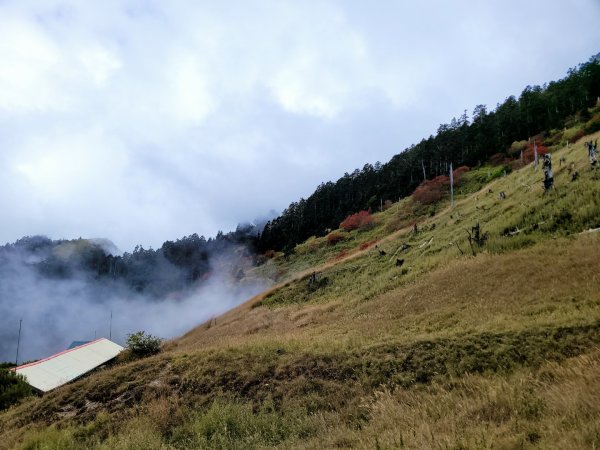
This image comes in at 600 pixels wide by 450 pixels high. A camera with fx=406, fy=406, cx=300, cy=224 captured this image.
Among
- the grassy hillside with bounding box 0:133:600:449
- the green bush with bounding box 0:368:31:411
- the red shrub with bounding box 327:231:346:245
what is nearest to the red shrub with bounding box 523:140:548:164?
the red shrub with bounding box 327:231:346:245

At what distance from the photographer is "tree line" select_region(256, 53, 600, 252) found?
276 feet

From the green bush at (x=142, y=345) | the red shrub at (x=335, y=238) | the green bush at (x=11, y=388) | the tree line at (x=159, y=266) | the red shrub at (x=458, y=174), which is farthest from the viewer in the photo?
the tree line at (x=159, y=266)

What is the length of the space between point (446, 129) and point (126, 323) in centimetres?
10041

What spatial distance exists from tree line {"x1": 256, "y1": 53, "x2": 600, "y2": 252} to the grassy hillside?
68.9 metres

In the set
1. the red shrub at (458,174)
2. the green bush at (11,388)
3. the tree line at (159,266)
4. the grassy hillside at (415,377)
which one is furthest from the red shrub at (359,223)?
the green bush at (11,388)

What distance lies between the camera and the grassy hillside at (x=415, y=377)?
6.29 m

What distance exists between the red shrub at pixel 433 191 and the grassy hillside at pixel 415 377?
49.9 metres

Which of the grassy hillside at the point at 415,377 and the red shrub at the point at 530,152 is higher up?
the red shrub at the point at 530,152

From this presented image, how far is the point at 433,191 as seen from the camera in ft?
256

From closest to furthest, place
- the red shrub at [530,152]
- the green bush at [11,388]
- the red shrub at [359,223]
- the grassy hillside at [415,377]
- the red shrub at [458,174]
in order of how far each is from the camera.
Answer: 1. the grassy hillside at [415,377]
2. the green bush at [11,388]
3. the red shrub at [530,152]
4. the red shrub at [458,174]
5. the red shrub at [359,223]

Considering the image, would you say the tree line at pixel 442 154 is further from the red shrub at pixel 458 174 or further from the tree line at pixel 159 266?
the tree line at pixel 159 266

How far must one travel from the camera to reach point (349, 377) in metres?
11.8

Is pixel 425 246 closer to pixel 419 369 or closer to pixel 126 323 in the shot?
pixel 419 369

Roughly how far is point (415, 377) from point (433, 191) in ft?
236
